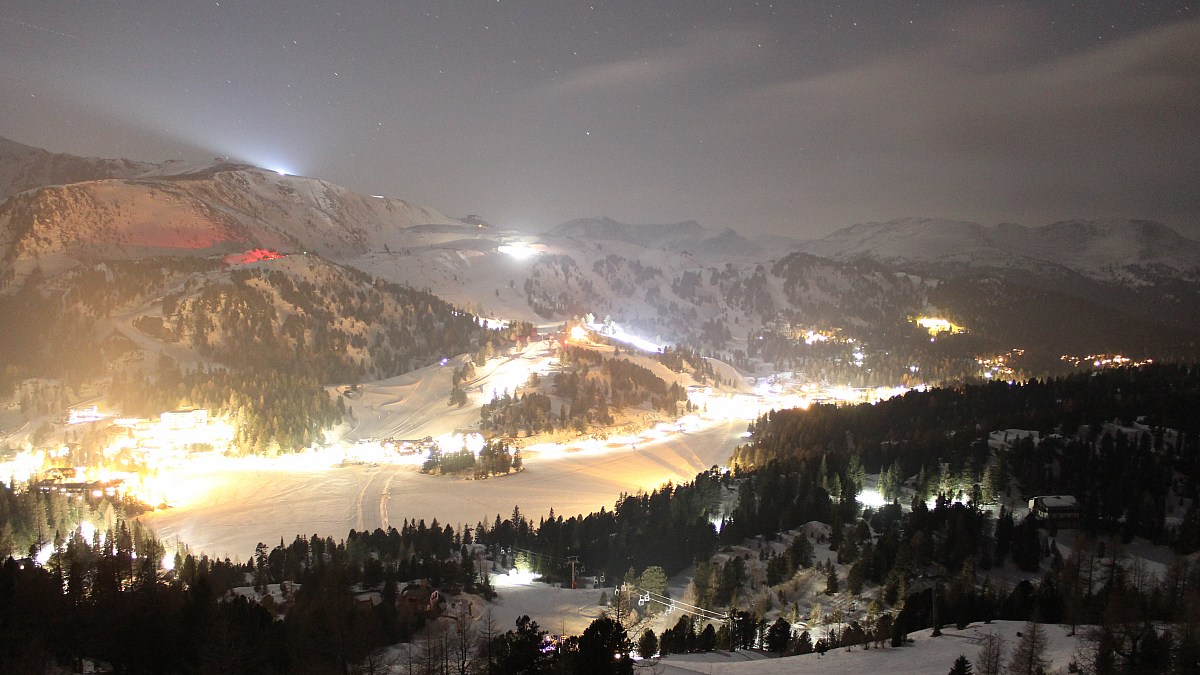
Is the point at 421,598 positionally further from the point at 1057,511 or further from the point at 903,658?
the point at 1057,511

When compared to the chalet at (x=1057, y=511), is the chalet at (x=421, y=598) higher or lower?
lower

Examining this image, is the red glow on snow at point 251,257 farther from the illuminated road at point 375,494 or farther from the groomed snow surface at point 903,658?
the groomed snow surface at point 903,658

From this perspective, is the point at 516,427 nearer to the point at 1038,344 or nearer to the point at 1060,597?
the point at 1060,597

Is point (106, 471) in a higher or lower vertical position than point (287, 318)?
lower

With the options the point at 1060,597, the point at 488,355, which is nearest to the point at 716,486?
the point at 1060,597

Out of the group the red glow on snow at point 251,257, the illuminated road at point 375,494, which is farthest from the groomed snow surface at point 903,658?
the red glow on snow at point 251,257

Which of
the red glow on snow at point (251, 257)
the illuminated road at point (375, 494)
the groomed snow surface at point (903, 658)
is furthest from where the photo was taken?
the red glow on snow at point (251, 257)
